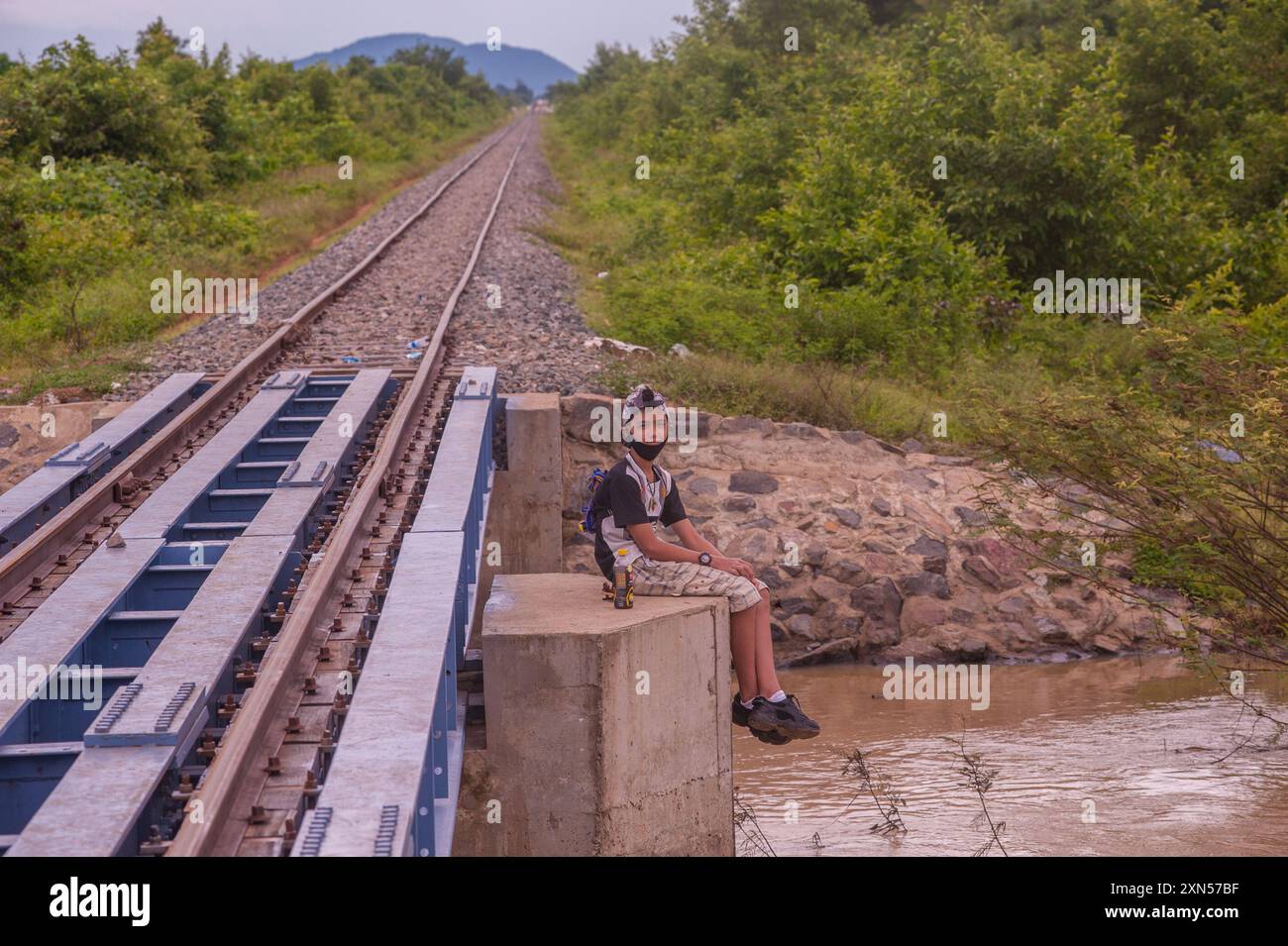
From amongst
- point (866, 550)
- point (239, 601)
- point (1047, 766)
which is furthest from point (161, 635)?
point (866, 550)

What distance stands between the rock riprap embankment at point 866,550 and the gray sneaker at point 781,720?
4.38m

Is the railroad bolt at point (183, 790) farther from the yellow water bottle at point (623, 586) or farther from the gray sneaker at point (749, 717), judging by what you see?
the gray sneaker at point (749, 717)

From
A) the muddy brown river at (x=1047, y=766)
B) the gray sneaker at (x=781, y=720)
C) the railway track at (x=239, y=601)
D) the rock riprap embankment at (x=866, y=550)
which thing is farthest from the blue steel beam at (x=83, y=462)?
the muddy brown river at (x=1047, y=766)

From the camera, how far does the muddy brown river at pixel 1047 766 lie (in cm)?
743

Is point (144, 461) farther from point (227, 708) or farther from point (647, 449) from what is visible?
point (647, 449)

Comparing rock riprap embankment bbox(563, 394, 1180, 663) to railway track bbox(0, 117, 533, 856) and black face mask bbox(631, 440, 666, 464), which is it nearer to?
railway track bbox(0, 117, 533, 856)

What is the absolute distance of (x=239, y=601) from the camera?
21.6 feet

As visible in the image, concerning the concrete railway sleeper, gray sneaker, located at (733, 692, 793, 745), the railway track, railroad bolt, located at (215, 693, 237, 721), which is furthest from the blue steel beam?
gray sneaker, located at (733, 692, 793, 745)

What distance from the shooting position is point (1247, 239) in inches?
733

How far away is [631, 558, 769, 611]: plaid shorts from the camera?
657cm

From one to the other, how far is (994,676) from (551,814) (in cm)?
547

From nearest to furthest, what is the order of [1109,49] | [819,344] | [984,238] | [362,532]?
[362,532] < [819,344] < [984,238] < [1109,49]
